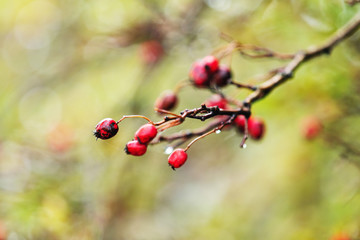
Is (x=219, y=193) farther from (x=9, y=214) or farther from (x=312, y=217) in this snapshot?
(x=9, y=214)

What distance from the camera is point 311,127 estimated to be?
219 cm

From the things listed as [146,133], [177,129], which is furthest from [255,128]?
[177,129]

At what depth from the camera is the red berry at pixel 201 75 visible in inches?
52.8

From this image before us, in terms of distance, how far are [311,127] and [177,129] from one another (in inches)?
62.1

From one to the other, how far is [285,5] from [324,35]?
1.47 feet

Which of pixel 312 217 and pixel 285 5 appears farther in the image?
pixel 312 217

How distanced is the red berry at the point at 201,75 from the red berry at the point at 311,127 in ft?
3.59

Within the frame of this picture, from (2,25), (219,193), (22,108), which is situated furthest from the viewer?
(2,25)

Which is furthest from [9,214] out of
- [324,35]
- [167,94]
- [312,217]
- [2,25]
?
[2,25]

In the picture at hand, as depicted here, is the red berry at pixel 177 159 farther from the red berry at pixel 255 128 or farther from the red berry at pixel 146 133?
the red berry at pixel 255 128

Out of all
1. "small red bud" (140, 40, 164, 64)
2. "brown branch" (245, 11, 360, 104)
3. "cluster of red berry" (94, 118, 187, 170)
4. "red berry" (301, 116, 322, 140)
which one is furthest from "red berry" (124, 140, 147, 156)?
"small red bud" (140, 40, 164, 64)

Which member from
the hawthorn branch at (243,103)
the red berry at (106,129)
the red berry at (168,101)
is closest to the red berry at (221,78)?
the hawthorn branch at (243,103)

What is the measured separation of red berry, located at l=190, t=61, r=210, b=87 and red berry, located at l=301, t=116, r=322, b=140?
3.59 ft

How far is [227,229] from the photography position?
3.35 metres
